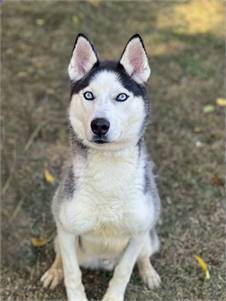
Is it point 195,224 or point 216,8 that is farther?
point 216,8

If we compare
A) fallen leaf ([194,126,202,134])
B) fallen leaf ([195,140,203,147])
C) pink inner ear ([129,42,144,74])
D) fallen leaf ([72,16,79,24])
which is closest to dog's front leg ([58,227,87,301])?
pink inner ear ([129,42,144,74])

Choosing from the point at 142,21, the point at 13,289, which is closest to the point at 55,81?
the point at 142,21

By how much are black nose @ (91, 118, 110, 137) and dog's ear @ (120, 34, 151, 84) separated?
0.48 m

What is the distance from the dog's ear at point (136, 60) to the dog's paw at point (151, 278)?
1.65 m

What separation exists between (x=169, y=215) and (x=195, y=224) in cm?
26

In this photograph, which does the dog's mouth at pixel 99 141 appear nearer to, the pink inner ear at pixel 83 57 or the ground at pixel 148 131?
the pink inner ear at pixel 83 57

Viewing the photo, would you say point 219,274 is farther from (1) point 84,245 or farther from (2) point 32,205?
(2) point 32,205

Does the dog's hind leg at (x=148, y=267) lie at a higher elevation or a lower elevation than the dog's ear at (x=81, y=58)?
lower

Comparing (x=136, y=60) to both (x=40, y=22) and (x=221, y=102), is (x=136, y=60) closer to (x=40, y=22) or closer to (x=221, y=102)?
(x=221, y=102)

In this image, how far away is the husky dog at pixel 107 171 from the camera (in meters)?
4.03

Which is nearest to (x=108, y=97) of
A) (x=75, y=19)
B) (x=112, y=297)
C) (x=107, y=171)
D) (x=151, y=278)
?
(x=107, y=171)

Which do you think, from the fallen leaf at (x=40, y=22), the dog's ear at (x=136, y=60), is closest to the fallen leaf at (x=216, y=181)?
the dog's ear at (x=136, y=60)

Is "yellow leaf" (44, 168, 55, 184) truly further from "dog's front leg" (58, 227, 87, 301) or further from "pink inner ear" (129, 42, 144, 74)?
"pink inner ear" (129, 42, 144, 74)

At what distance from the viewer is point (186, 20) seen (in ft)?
30.5
